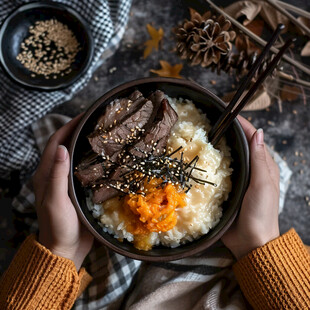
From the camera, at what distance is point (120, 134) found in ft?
7.91

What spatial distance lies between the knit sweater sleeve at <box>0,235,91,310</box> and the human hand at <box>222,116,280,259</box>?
42.8 inches

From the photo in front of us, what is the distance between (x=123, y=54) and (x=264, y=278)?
202 centimetres

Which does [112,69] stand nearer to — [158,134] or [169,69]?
[169,69]

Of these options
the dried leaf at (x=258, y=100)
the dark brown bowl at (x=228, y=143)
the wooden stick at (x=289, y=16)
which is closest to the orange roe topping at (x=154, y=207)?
the dark brown bowl at (x=228, y=143)

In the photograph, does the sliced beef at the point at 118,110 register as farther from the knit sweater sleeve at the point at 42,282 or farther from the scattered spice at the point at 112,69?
the scattered spice at the point at 112,69

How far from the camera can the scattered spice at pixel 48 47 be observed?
3312 mm

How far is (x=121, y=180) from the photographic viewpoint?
2.44m

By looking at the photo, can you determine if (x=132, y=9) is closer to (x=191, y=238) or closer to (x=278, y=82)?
(x=278, y=82)

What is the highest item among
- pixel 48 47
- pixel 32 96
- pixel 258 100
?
pixel 258 100

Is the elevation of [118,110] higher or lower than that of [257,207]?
higher

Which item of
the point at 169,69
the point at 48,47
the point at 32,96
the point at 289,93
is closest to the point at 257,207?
the point at 289,93

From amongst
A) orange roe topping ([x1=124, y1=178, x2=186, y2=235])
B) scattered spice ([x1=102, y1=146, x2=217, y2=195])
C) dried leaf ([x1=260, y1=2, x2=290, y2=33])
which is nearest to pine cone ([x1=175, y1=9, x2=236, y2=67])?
dried leaf ([x1=260, y1=2, x2=290, y2=33])

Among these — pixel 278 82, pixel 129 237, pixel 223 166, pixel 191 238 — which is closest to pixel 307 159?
pixel 278 82

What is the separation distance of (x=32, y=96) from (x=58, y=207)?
1.13m
